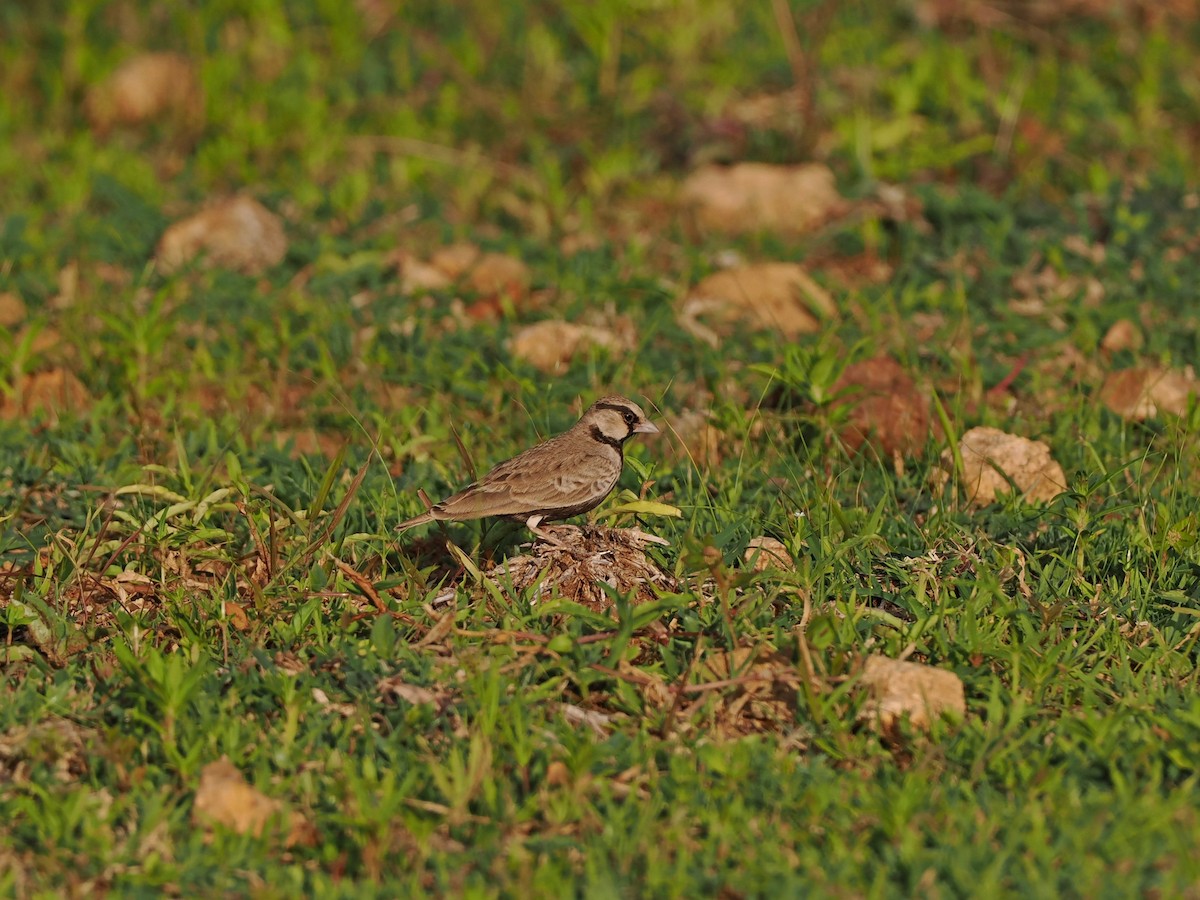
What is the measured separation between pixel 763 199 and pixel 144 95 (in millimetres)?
4131

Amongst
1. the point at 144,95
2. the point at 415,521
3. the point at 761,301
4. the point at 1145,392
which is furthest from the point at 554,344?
the point at 144,95

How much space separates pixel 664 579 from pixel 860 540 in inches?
27.1

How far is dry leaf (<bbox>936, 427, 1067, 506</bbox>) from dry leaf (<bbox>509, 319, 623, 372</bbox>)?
194 cm

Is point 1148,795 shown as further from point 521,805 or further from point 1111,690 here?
point 521,805

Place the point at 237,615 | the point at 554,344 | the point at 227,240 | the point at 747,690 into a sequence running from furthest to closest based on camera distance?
the point at 227,240
the point at 554,344
the point at 237,615
the point at 747,690

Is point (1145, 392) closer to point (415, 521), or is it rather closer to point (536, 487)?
point (536, 487)

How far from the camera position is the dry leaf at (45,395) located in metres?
7.08

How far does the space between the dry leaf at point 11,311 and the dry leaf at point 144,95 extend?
9.09ft

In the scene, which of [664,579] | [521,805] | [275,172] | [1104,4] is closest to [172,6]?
[275,172]

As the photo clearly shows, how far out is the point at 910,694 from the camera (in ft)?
15.4

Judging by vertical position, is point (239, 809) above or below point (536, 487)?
below

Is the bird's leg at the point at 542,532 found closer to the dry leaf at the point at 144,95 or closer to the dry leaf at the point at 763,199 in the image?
the dry leaf at the point at 763,199

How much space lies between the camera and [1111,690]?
4.86 metres

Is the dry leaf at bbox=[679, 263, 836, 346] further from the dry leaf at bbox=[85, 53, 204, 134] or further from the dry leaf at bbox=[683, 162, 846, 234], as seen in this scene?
the dry leaf at bbox=[85, 53, 204, 134]
